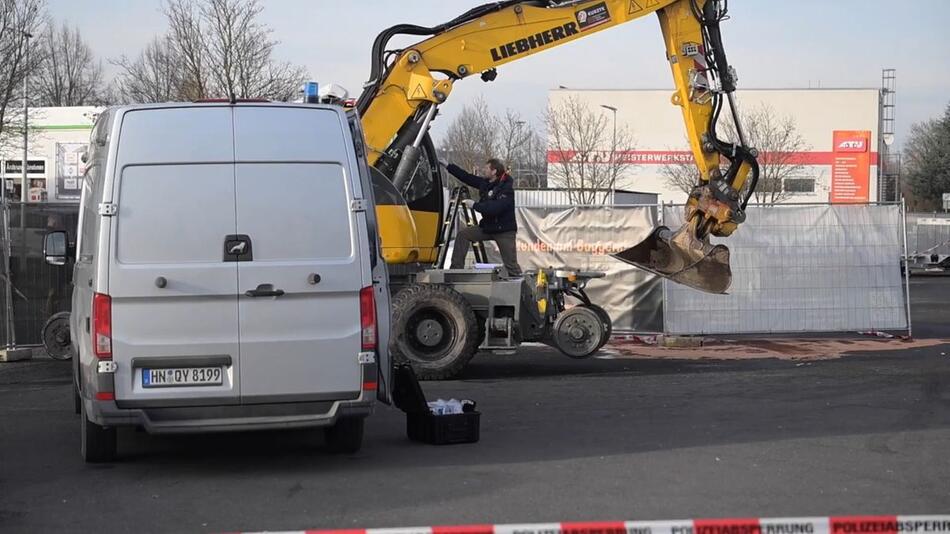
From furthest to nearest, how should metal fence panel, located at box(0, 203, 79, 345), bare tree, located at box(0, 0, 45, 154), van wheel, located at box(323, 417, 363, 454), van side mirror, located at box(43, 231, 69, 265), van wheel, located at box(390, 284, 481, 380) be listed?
1. bare tree, located at box(0, 0, 45, 154)
2. metal fence panel, located at box(0, 203, 79, 345)
3. van wheel, located at box(390, 284, 481, 380)
4. van side mirror, located at box(43, 231, 69, 265)
5. van wheel, located at box(323, 417, 363, 454)

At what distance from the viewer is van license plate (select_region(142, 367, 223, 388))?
25.2ft

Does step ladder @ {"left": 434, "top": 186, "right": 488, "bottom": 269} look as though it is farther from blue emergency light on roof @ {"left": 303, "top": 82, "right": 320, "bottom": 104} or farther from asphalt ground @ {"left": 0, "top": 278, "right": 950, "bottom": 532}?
blue emergency light on roof @ {"left": 303, "top": 82, "right": 320, "bottom": 104}

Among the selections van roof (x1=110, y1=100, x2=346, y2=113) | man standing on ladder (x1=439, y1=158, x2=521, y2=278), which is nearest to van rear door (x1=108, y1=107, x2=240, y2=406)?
van roof (x1=110, y1=100, x2=346, y2=113)

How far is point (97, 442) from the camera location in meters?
8.42

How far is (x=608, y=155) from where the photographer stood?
58.7 m

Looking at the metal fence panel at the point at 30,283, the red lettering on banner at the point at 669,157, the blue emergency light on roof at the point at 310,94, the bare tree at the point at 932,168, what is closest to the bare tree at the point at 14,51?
the metal fence panel at the point at 30,283

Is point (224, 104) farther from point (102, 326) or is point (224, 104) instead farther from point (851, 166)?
point (851, 166)

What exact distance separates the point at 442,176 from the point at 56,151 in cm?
1708

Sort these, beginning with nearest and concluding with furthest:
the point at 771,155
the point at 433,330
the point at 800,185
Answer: the point at 433,330 < the point at 771,155 < the point at 800,185

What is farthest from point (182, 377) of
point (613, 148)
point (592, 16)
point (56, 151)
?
point (613, 148)

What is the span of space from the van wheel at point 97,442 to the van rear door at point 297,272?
1.33m

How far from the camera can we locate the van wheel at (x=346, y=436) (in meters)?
8.68

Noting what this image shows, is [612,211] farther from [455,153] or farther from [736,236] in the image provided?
[455,153]

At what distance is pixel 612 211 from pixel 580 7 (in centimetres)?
448
